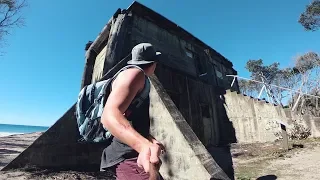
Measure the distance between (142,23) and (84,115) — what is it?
29.7 ft

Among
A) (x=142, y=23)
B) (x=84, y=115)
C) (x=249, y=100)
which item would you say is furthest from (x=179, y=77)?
(x=84, y=115)

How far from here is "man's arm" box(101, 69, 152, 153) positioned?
1059 millimetres

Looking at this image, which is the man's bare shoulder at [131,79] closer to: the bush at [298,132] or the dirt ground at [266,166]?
the dirt ground at [266,166]

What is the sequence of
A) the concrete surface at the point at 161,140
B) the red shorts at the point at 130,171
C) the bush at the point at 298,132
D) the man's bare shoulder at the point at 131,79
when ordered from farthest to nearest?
the bush at the point at 298,132 < the concrete surface at the point at 161,140 < the red shorts at the point at 130,171 < the man's bare shoulder at the point at 131,79

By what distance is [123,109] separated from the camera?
1165mm

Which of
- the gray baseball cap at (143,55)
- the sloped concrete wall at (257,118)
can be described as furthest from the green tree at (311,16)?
the gray baseball cap at (143,55)

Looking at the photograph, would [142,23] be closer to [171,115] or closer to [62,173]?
[171,115]

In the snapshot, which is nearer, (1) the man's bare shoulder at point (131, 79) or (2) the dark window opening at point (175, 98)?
(1) the man's bare shoulder at point (131, 79)

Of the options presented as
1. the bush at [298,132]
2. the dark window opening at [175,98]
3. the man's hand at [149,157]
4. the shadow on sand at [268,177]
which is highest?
the dark window opening at [175,98]

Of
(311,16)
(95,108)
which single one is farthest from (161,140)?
(311,16)

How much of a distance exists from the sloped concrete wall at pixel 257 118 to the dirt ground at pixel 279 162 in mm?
1188

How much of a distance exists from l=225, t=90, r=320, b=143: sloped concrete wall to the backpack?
11198 mm

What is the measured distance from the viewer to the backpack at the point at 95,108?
57.2 inches

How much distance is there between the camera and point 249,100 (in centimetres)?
1193
